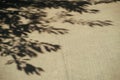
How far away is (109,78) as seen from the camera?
6.08 meters

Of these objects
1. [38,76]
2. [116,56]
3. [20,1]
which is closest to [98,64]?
[116,56]

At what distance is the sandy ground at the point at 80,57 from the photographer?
6223mm

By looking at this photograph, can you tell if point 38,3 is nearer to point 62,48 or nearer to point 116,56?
point 62,48

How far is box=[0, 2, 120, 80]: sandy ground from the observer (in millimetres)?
6223

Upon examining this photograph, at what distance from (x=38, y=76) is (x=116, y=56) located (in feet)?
8.15

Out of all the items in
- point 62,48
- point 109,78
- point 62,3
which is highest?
point 62,3

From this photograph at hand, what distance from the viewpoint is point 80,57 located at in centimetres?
689

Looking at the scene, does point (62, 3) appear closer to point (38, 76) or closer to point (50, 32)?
point (50, 32)

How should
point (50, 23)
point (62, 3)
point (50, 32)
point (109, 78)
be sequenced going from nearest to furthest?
point (109, 78) < point (50, 32) < point (50, 23) < point (62, 3)

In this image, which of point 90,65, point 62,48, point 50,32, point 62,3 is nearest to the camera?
point 90,65

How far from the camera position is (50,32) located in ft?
26.8

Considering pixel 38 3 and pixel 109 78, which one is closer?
pixel 109 78

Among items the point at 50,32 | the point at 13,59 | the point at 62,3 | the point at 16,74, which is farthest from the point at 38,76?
the point at 62,3

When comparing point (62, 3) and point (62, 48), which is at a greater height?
point (62, 3)
